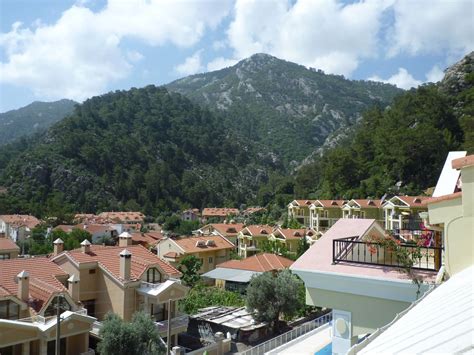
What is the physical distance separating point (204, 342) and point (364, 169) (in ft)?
158

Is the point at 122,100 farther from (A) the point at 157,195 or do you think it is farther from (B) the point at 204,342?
(B) the point at 204,342

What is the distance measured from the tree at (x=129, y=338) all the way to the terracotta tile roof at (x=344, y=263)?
1202cm

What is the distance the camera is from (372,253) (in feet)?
19.5

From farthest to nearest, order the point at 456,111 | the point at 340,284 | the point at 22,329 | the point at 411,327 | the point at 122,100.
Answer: the point at 122,100
the point at 456,111
the point at 22,329
the point at 340,284
the point at 411,327

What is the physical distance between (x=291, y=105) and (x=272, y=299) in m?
155

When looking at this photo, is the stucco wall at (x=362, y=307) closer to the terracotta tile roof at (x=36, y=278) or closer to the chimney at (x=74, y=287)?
the terracotta tile roof at (x=36, y=278)

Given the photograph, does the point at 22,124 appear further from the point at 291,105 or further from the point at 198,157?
the point at 291,105

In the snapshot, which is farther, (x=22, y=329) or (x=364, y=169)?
(x=364, y=169)

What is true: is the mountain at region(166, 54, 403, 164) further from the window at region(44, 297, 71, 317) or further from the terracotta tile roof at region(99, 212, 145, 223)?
the window at region(44, 297, 71, 317)

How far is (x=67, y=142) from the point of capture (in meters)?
97.5

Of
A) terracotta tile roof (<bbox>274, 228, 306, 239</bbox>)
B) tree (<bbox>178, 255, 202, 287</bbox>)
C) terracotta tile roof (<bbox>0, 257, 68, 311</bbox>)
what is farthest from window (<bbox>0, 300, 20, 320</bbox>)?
terracotta tile roof (<bbox>274, 228, 306, 239</bbox>)

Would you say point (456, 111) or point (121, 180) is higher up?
point (456, 111)

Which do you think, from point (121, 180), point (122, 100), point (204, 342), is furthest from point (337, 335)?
point (122, 100)

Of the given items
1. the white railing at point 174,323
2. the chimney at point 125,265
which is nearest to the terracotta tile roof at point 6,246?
the chimney at point 125,265
